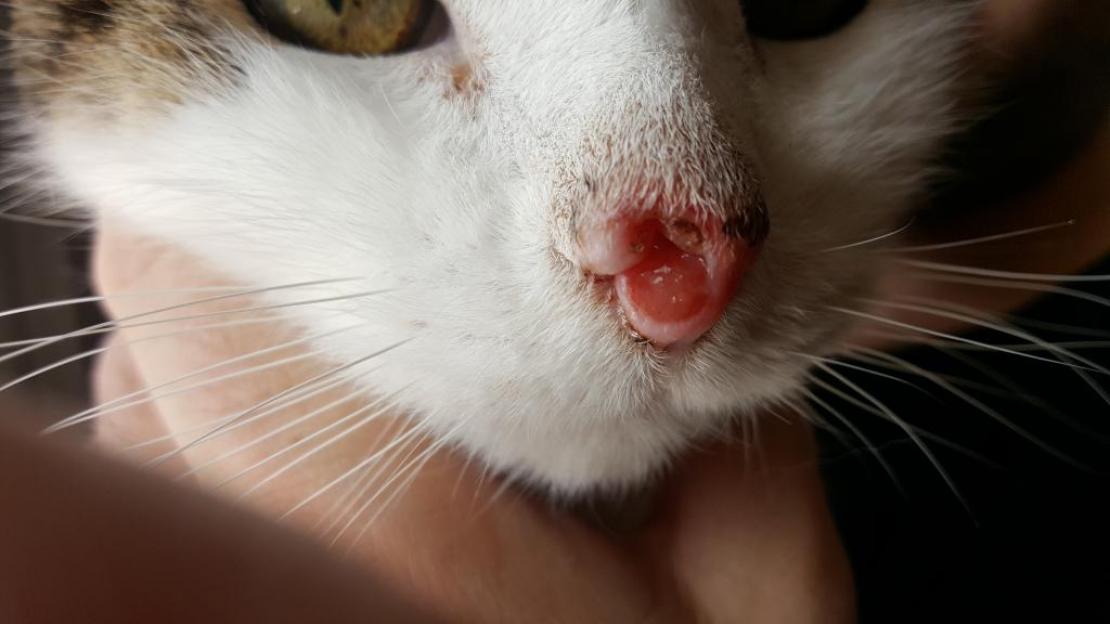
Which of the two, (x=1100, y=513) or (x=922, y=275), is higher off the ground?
(x=922, y=275)

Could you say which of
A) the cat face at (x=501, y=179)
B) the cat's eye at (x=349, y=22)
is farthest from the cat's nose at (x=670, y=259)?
the cat's eye at (x=349, y=22)

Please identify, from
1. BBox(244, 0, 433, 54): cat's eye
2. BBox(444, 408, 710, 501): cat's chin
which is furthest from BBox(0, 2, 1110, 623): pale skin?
BBox(244, 0, 433, 54): cat's eye

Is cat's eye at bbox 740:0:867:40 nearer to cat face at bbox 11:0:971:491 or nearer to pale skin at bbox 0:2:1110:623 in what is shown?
cat face at bbox 11:0:971:491

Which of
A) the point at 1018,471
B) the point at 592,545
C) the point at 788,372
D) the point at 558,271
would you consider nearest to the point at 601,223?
the point at 558,271

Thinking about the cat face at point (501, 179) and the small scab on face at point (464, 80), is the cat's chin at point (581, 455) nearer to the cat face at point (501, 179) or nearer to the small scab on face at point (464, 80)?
the cat face at point (501, 179)

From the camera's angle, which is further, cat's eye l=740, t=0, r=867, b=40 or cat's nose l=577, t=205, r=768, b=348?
cat's eye l=740, t=0, r=867, b=40

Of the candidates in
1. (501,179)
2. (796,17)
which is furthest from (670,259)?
(796,17)

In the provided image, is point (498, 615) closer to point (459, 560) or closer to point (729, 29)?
point (459, 560)
